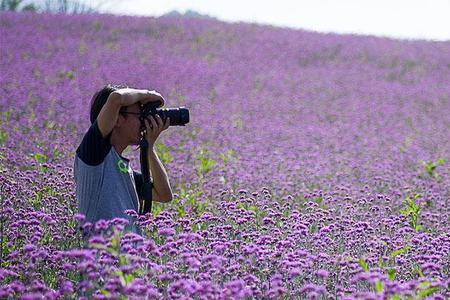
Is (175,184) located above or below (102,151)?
below

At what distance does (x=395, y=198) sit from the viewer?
640 centimetres

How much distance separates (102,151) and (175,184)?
3.17m

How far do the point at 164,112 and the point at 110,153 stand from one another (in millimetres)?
381

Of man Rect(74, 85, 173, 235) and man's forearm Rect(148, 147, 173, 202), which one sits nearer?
man Rect(74, 85, 173, 235)

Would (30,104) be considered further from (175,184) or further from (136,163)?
(175,184)

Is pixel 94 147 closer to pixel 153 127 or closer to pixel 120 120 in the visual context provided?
pixel 120 120

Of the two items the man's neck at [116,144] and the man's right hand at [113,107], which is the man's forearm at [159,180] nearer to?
the man's neck at [116,144]

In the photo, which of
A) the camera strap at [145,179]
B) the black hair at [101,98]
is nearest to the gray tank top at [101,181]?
the camera strap at [145,179]

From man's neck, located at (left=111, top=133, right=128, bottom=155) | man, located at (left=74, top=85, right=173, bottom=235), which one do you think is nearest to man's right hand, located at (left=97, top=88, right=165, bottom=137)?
man, located at (left=74, top=85, right=173, bottom=235)

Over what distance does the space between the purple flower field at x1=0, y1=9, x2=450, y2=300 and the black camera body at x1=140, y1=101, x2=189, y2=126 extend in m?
0.54

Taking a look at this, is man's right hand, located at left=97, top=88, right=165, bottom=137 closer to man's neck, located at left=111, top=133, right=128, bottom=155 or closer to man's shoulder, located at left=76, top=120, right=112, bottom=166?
man's shoulder, located at left=76, top=120, right=112, bottom=166

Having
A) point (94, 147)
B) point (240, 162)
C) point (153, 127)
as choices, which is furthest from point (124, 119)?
point (240, 162)

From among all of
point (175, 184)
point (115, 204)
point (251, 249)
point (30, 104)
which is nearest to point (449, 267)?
point (251, 249)

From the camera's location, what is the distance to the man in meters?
3.56
